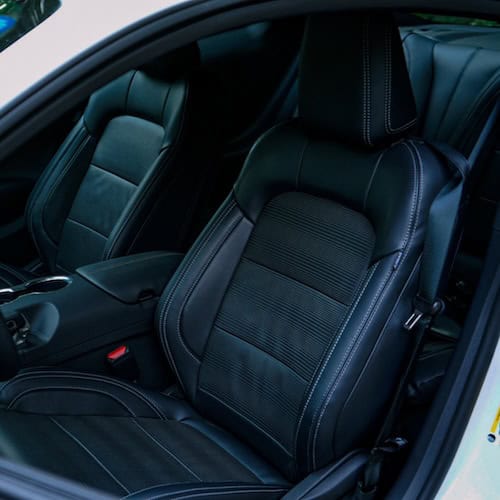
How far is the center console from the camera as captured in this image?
1818 mm

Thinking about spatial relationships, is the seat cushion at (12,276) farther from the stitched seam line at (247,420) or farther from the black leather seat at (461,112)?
the black leather seat at (461,112)

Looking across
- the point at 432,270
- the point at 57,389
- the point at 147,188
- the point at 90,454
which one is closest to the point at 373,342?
the point at 432,270

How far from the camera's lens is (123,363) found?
6.25 ft

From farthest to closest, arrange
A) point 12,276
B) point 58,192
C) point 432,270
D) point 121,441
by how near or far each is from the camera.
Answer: point 58,192 < point 12,276 < point 121,441 < point 432,270

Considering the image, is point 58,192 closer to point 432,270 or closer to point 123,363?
point 123,363

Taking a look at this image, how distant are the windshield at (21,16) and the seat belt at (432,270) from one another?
809mm

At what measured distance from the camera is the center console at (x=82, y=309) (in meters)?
1.82

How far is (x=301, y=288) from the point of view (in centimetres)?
163

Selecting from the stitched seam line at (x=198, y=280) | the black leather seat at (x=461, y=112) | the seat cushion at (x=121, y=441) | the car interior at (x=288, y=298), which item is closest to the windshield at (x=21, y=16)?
the car interior at (x=288, y=298)

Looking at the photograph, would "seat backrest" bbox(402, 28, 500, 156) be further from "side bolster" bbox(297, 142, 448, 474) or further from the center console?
the center console

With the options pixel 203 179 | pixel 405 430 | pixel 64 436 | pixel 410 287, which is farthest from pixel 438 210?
pixel 203 179

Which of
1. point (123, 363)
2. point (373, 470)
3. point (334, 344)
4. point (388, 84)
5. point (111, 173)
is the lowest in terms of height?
point (373, 470)

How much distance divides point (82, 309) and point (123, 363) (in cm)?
17

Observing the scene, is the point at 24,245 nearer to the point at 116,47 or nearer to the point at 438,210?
the point at 438,210
